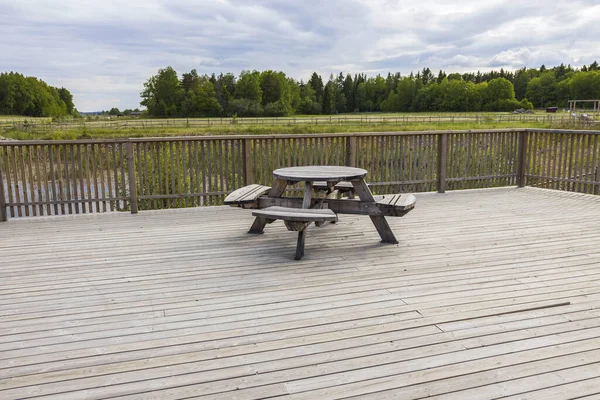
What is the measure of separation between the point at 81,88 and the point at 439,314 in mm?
19324

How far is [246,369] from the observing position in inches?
84.4

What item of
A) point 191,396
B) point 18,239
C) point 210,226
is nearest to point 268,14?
point 210,226

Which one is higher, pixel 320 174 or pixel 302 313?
pixel 320 174

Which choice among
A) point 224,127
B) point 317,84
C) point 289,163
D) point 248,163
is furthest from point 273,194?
point 317,84

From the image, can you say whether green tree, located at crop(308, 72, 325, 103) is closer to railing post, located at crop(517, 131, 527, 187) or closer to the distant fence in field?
the distant fence in field

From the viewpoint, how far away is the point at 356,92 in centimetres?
9544

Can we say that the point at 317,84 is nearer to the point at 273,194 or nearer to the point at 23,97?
the point at 23,97

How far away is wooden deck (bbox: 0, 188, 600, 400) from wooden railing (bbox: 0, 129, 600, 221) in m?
1.09

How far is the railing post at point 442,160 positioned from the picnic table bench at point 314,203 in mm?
2910

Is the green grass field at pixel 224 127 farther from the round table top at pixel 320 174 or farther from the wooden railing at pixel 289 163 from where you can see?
the round table top at pixel 320 174

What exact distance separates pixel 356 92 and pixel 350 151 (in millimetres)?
92107

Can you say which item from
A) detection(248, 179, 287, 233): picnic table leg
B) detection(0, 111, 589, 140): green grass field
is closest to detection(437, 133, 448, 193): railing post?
detection(248, 179, 287, 233): picnic table leg

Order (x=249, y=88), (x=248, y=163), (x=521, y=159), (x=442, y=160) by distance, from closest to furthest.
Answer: (x=248, y=163), (x=442, y=160), (x=521, y=159), (x=249, y=88)

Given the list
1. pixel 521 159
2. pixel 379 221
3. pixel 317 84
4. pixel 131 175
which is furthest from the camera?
pixel 317 84
